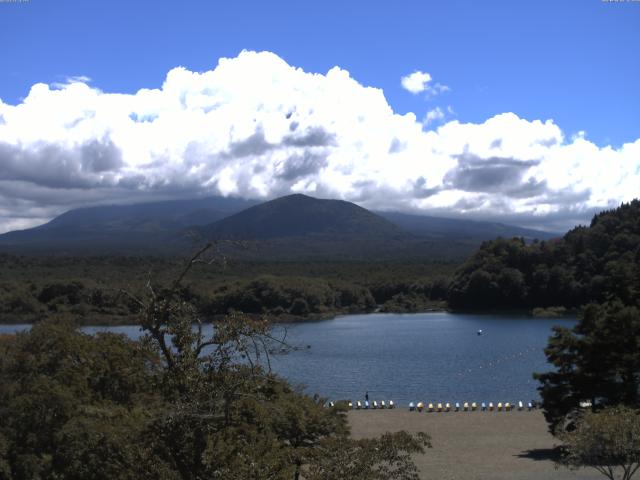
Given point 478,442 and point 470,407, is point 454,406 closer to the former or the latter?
point 470,407

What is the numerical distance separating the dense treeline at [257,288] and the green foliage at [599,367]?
4523cm

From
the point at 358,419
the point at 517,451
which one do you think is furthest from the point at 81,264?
the point at 517,451

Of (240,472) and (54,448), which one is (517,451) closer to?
Answer: (54,448)

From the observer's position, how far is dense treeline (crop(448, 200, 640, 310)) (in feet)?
314

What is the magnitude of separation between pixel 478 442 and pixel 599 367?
20.4 feet

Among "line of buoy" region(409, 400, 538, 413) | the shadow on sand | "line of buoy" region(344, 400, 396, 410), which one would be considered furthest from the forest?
the shadow on sand

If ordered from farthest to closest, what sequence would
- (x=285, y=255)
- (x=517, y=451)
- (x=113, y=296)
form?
(x=285, y=255) → (x=517, y=451) → (x=113, y=296)

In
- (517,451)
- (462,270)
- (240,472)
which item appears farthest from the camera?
(462,270)

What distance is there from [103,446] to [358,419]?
22.5 metres

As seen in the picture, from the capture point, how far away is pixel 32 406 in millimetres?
14047

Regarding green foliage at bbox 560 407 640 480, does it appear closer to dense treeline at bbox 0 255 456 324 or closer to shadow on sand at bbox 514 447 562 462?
shadow on sand at bbox 514 447 562 462

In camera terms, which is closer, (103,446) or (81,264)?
(103,446)

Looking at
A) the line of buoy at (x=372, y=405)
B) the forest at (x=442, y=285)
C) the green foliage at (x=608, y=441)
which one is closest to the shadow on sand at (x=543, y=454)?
the green foliage at (x=608, y=441)

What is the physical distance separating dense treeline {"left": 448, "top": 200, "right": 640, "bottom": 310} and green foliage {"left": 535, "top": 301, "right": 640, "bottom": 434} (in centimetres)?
7148
